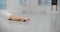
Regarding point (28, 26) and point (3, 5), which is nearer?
point (28, 26)

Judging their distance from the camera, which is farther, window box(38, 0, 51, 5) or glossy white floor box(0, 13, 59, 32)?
window box(38, 0, 51, 5)

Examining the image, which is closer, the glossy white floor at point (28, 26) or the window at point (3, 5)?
the glossy white floor at point (28, 26)

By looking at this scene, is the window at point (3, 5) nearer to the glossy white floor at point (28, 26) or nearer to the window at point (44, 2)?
the window at point (44, 2)

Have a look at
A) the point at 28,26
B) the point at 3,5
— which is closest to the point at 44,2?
the point at 3,5

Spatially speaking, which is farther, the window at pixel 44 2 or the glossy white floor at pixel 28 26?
the window at pixel 44 2

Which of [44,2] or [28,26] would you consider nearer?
[28,26]

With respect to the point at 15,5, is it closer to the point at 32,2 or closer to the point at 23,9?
the point at 23,9

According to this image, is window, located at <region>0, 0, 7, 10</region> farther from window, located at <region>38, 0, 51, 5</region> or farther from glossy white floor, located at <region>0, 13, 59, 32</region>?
glossy white floor, located at <region>0, 13, 59, 32</region>

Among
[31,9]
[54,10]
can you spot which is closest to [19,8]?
[31,9]

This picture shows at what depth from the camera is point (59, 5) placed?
301cm

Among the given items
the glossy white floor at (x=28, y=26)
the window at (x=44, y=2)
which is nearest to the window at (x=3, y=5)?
the window at (x=44, y=2)

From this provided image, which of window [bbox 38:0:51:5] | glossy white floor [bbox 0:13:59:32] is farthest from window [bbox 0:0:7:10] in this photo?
glossy white floor [bbox 0:13:59:32]

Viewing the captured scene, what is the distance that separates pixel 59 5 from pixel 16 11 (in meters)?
1.02

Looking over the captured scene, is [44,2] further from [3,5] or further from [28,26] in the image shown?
[28,26]
